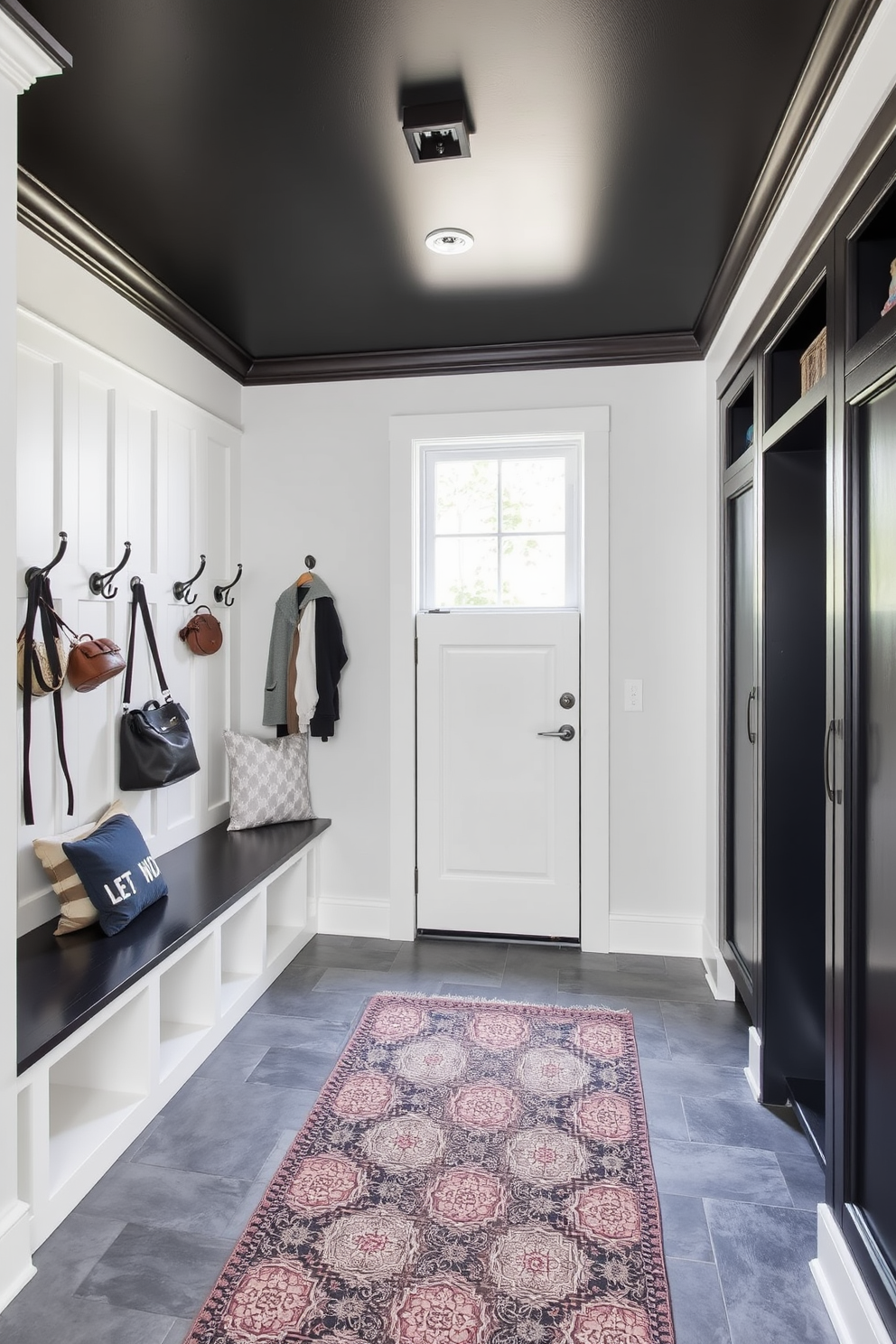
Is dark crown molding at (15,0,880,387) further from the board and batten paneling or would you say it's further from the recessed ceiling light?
the recessed ceiling light

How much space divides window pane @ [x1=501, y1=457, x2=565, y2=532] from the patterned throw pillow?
1.30 m

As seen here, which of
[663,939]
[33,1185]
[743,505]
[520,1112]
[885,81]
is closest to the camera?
[885,81]

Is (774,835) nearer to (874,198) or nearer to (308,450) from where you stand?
(874,198)

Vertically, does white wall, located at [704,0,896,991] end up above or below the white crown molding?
below

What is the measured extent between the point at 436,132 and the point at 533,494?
177 cm

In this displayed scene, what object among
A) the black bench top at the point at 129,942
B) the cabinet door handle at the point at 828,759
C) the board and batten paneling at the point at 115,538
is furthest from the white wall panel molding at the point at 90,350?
the cabinet door handle at the point at 828,759

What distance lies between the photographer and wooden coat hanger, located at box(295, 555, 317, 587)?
3.61 m

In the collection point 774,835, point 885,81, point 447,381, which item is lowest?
point 774,835

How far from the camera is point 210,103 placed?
1.89m

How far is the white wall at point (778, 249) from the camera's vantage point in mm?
1504

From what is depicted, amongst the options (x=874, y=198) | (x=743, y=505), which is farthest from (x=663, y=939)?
(x=874, y=198)

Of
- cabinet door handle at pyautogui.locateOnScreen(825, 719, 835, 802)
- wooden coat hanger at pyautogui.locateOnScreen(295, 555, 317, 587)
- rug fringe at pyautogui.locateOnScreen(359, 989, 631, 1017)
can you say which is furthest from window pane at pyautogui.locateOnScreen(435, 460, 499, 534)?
cabinet door handle at pyautogui.locateOnScreen(825, 719, 835, 802)

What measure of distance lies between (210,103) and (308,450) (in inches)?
71.9

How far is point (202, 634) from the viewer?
327cm
